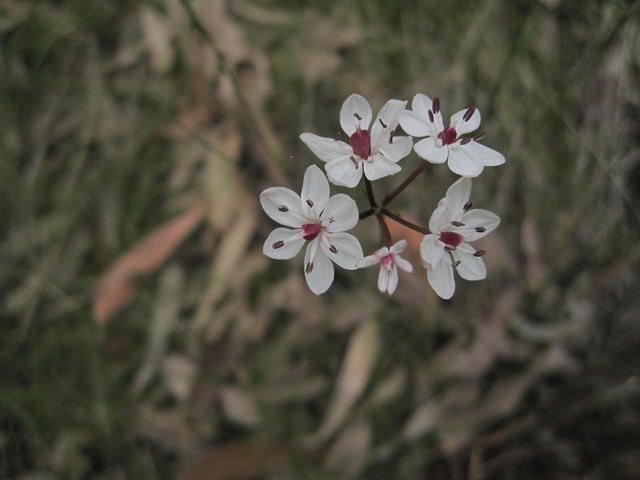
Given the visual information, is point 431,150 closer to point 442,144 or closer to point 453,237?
point 442,144

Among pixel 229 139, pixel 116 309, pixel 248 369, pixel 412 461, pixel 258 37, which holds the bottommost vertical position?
pixel 412 461

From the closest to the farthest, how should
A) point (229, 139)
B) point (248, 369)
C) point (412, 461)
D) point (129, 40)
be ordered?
point (412, 461) < point (248, 369) < point (229, 139) < point (129, 40)

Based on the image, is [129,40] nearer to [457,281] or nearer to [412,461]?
[457,281]

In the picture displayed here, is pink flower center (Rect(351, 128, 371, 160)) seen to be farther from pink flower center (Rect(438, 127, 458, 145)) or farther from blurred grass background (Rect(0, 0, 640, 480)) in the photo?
blurred grass background (Rect(0, 0, 640, 480))

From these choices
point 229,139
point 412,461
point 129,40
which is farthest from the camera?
point 129,40

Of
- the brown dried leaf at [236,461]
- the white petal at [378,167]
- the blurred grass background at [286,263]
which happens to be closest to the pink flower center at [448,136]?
the white petal at [378,167]

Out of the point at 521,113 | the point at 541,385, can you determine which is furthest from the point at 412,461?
the point at 521,113

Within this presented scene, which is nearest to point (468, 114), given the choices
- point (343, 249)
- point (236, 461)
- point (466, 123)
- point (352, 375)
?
point (466, 123)
